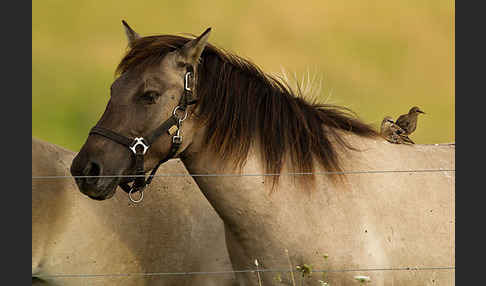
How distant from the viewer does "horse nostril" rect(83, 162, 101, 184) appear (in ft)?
10.0

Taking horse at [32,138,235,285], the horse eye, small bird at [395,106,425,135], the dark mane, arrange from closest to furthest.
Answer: the horse eye, the dark mane, horse at [32,138,235,285], small bird at [395,106,425,135]

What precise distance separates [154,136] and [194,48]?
539 mm

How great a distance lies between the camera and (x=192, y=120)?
10.8 feet

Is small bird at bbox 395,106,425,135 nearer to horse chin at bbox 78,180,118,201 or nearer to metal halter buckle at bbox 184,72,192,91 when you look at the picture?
metal halter buckle at bbox 184,72,192,91

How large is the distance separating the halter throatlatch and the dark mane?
4.1 inches

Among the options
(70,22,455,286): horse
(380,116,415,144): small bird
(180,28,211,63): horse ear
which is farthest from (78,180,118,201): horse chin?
(380,116,415,144): small bird

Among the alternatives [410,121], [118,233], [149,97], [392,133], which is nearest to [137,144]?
[149,97]

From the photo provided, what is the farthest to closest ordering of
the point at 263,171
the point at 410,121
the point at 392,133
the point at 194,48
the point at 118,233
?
the point at 410,121, the point at 392,133, the point at 118,233, the point at 263,171, the point at 194,48

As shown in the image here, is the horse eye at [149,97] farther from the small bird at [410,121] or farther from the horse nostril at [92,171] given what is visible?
the small bird at [410,121]

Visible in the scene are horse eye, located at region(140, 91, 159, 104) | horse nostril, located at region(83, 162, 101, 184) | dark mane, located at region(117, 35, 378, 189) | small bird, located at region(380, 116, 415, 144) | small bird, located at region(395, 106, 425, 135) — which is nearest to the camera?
horse nostril, located at region(83, 162, 101, 184)

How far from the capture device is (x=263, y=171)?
3.33 meters

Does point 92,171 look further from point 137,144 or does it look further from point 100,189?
point 137,144

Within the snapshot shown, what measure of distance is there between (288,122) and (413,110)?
116 inches

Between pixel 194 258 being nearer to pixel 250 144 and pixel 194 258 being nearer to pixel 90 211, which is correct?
pixel 90 211
